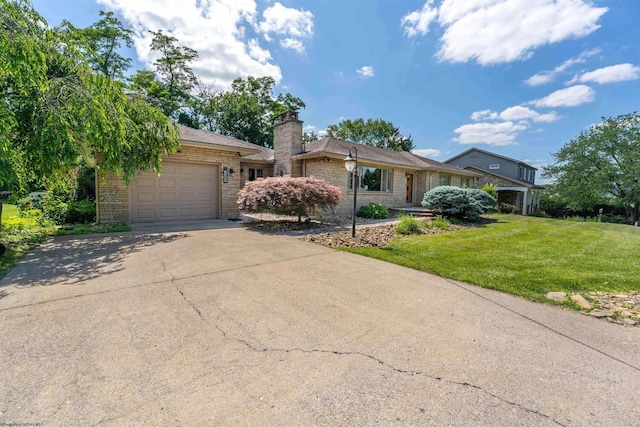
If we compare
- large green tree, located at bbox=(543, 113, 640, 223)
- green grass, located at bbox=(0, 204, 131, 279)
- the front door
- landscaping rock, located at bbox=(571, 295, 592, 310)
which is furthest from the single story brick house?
large green tree, located at bbox=(543, 113, 640, 223)

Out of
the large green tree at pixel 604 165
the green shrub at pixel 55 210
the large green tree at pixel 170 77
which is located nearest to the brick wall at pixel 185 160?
the green shrub at pixel 55 210

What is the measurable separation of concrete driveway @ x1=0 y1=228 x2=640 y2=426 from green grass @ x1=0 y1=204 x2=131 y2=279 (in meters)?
1.20

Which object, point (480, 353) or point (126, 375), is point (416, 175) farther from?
point (126, 375)

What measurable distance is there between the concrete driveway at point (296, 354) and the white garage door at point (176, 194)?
5709 millimetres

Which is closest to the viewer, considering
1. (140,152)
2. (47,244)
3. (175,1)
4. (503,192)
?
(47,244)

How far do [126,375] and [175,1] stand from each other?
11969 millimetres

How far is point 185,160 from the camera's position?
10.2 m

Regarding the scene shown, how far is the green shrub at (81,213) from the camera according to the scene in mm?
9047

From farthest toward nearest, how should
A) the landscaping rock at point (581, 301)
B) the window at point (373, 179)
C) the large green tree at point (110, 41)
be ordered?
the large green tree at point (110, 41) → the window at point (373, 179) → the landscaping rock at point (581, 301)

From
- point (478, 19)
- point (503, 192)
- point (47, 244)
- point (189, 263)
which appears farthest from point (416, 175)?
point (47, 244)

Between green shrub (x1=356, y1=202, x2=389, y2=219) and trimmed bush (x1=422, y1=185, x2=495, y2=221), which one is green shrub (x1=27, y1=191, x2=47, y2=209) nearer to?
green shrub (x1=356, y1=202, x2=389, y2=219)

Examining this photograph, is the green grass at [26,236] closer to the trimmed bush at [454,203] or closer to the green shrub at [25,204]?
the green shrub at [25,204]

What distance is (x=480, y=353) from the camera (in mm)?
2482

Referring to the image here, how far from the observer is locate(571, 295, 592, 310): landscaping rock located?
3.57m
